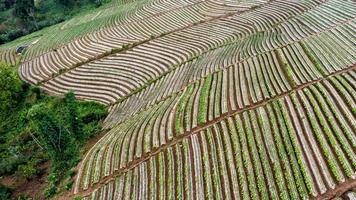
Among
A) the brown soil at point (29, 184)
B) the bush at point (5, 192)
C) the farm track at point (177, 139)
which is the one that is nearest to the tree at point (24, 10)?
the brown soil at point (29, 184)

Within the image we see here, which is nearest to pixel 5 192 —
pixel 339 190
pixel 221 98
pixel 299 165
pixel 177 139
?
pixel 177 139

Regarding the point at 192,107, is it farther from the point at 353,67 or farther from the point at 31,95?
the point at 31,95

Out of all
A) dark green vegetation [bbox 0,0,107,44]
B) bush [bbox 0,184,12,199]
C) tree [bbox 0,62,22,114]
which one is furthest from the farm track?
dark green vegetation [bbox 0,0,107,44]

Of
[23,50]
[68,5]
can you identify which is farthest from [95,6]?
[23,50]

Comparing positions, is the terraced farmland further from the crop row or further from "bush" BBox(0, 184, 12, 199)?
"bush" BBox(0, 184, 12, 199)

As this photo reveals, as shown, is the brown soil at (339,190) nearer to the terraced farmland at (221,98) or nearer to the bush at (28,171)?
the terraced farmland at (221,98)

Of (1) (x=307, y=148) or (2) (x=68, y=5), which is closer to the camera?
(1) (x=307, y=148)

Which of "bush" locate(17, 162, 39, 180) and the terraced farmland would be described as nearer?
the terraced farmland

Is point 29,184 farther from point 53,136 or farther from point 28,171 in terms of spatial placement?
point 53,136
